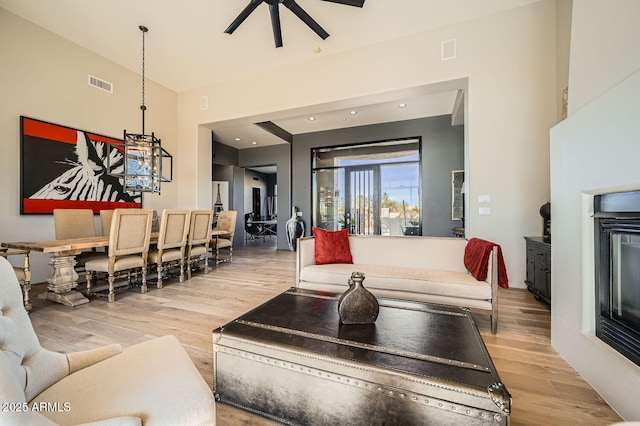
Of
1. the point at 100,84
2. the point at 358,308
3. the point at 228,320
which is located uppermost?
the point at 100,84

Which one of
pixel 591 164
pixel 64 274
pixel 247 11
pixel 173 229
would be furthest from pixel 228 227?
pixel 591 164

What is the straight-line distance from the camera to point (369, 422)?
1.13 m

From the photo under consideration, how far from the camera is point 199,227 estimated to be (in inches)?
177

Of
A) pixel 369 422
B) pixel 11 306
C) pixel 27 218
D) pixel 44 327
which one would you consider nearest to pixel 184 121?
pixel 27 218

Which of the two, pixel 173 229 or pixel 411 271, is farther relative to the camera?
pixel 173 229

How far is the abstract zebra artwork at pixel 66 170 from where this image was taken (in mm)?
3781

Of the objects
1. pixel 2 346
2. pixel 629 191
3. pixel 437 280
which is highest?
pixel 629 191

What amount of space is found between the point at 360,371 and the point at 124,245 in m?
3.40

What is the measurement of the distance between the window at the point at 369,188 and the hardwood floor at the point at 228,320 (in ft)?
11.1

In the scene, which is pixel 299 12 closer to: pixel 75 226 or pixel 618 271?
pixel 618 271

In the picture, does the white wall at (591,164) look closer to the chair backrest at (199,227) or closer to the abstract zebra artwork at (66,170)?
the chair backrest at (199,227)

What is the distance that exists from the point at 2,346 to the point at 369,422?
133cm

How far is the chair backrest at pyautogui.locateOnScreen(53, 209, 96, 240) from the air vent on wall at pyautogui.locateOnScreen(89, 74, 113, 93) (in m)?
2.35

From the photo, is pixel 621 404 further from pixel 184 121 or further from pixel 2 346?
pixel 184 121
